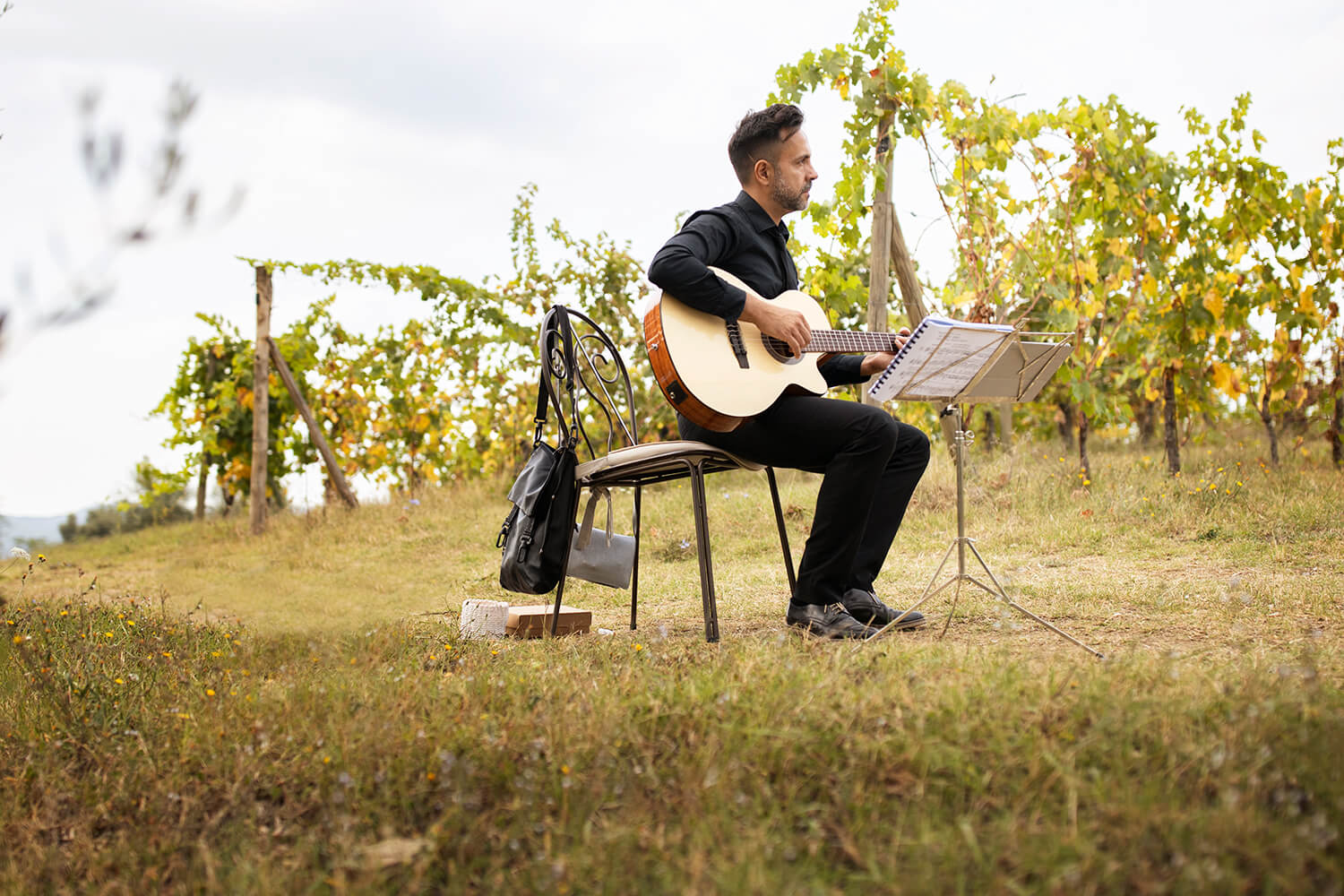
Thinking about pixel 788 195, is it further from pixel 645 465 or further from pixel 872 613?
pixel 872 613

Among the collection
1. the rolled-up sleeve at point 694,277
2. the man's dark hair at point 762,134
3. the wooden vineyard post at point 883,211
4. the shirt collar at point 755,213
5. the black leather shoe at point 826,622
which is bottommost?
the black leather shoe at point 826,622

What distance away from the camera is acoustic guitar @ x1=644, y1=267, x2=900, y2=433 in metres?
2.91

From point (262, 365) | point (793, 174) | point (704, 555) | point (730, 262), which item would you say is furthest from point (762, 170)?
point (262, 365)

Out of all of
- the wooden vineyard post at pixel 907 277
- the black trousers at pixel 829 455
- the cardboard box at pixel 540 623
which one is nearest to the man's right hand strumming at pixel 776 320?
the black trousers at pixel 829 455

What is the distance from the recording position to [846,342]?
10.7ft

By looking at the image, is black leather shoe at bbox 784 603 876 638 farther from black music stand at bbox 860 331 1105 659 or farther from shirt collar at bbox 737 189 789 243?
shirt collar at bbox 737 189 789 243

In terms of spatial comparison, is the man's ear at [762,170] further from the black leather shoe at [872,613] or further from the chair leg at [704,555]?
the black leather shoe at [872,613]

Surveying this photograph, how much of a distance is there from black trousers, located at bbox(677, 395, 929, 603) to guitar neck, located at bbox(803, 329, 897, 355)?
195 mm

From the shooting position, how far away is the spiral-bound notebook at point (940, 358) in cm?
246

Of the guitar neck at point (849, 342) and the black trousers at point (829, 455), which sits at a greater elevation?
the guitar neck at point (849, 342)

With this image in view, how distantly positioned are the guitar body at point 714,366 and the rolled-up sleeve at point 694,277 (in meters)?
0.06

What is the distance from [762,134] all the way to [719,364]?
869 millimetres

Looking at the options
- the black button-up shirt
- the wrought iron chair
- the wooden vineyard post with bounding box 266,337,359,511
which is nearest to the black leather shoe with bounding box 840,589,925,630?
the wrought iron chair

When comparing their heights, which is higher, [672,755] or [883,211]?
[883,211]
